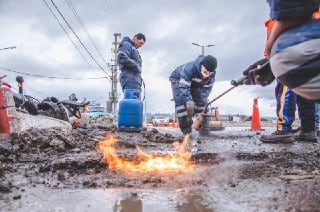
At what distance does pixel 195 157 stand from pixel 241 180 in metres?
1.37

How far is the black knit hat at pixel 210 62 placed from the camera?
274 inches

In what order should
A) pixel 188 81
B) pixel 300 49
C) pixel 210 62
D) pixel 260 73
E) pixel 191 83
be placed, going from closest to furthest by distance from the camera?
pixel 300 49
pixel 260 73
pixel 210 62
pixel 188 81
pixel 191 83

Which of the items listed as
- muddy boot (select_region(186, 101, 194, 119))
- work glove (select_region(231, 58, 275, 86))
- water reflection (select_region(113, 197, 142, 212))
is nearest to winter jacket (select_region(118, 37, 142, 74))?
muddy boot (select_region(186, 101, 194, 119))

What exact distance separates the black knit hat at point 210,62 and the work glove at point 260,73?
4.07 m

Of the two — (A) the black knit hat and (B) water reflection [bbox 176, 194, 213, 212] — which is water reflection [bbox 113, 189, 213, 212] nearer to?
(B) water reflection [bbox 176, 194, 213, 212]

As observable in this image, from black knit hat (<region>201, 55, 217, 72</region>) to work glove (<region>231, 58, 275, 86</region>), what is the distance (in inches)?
160

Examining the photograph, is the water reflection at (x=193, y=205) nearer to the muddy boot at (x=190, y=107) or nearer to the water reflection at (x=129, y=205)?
the water reflection at (x=129, y=205)

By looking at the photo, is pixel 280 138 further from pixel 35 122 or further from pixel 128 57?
pixel 128 57

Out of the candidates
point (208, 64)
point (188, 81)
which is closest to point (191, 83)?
point (188, 81)

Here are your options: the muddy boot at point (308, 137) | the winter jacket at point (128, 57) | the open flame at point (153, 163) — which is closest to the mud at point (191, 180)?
the open flame at point (153, 163)

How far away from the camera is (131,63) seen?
885cm

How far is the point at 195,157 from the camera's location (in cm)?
414

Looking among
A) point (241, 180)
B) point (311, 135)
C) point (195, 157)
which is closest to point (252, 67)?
point (241, 180)

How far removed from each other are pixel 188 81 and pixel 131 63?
206 cm
